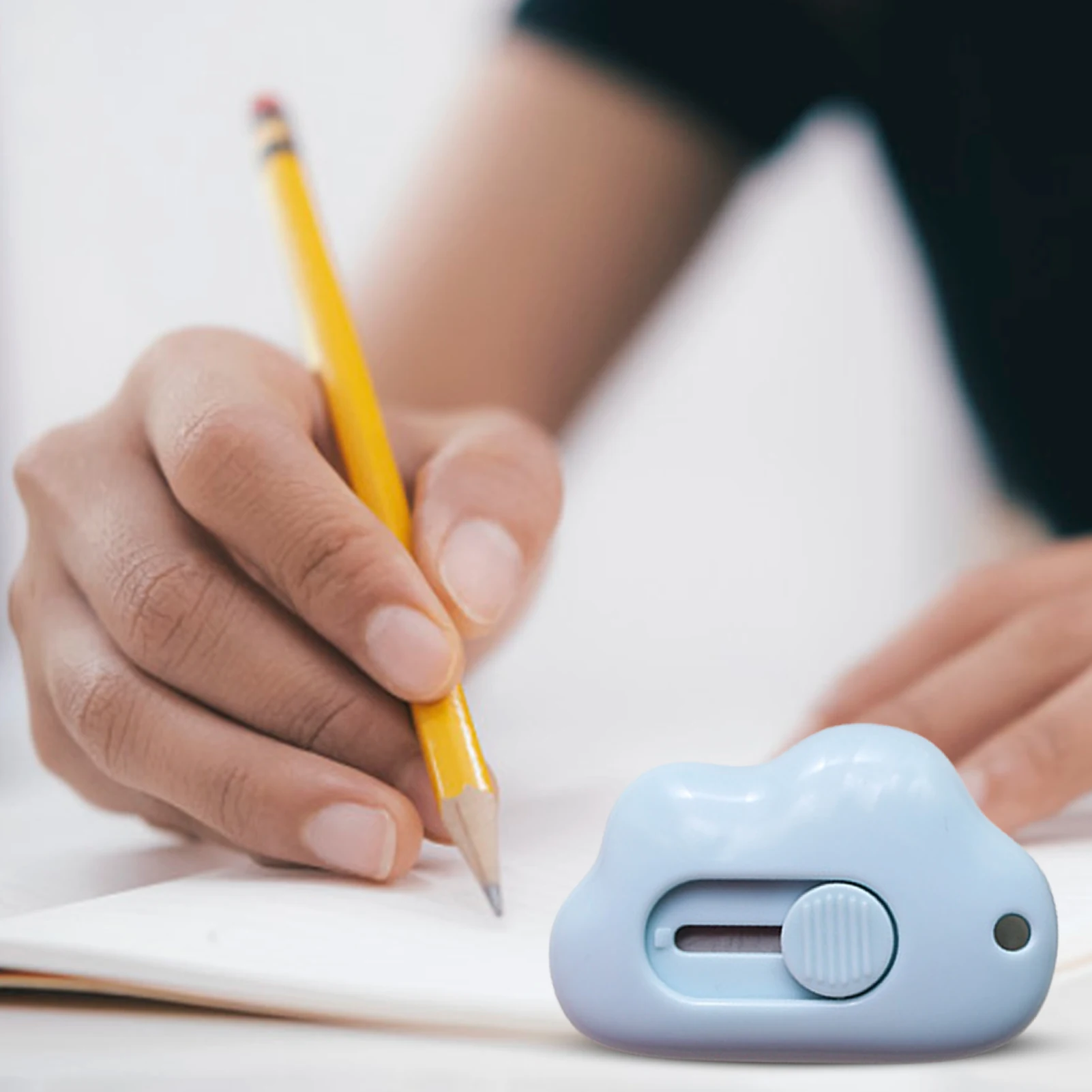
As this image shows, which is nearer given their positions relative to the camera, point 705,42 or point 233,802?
point 233,802

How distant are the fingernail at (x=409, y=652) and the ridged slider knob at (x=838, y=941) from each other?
0.57 ft

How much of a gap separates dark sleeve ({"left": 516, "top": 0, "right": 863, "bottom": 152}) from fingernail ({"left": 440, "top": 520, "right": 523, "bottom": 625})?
56 centimetres

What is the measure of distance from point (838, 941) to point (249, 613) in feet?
0.80

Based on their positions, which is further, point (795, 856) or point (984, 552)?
point (984, 552)

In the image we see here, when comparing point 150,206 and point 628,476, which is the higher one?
point 150,206

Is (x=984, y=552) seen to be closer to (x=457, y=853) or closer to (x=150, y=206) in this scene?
(x=150, y=206)

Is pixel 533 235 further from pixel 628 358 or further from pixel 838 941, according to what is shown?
pixel 838 941

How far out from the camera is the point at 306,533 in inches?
16.8

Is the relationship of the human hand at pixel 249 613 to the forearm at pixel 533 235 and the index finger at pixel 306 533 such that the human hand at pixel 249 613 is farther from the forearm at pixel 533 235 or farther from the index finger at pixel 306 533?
the forearm at pixel 533 235

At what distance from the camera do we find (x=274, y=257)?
1.03 m

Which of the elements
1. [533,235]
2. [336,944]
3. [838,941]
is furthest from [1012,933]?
[533,235]

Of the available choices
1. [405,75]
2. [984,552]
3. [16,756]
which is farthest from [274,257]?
[984,552]

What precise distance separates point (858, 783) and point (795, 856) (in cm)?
2

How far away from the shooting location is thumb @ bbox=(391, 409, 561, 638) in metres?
0.46
